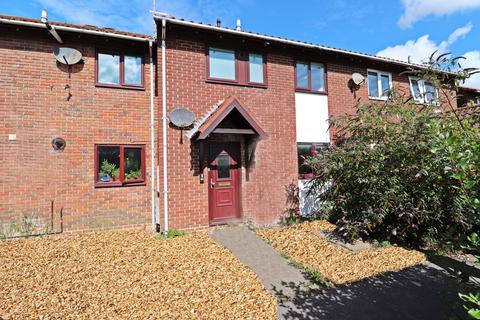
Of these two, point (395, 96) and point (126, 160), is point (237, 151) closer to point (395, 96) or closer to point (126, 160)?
point (126, 160)

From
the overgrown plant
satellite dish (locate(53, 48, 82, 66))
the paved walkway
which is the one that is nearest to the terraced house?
satellite dish (locate(53, 48, 82, 66))

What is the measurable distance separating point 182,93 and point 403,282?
652 cm

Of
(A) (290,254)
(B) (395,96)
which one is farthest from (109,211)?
(B) (395,96)

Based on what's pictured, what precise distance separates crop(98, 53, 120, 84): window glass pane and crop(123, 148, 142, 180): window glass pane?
208 cm

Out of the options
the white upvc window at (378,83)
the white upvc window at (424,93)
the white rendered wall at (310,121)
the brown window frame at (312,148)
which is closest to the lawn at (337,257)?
the white rendered wall at (310,121)

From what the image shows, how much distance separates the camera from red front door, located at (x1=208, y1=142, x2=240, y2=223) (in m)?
7.86

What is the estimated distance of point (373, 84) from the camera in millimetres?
10727

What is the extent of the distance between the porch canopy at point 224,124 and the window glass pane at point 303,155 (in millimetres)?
1860

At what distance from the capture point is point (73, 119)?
7492 mm

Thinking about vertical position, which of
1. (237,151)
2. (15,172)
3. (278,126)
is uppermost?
(278,126)

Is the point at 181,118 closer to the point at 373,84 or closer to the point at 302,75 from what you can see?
the point at 302,75

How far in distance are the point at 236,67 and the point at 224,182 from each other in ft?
11.5

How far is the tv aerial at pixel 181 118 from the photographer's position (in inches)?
281

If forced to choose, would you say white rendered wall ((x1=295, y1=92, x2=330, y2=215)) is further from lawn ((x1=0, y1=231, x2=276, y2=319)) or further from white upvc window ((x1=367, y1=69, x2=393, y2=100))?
lawn ((x1=0, y1=231, x2=276, y2=319))
